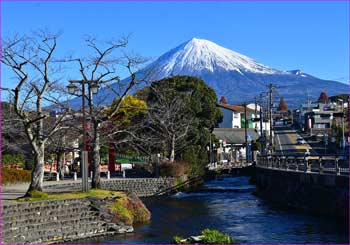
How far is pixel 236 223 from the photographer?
22.1 meters

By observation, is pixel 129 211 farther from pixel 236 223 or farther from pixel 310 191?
pixel 310 191

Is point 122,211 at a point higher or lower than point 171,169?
lower

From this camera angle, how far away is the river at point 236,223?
60.1 ft

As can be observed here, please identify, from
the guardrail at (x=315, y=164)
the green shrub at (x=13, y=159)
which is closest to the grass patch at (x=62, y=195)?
the guardrail at (x=315, y=164)

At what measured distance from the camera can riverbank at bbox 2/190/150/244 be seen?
17.0m

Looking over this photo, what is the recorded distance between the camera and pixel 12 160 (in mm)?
43312

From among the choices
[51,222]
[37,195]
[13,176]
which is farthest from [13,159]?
[51,222]

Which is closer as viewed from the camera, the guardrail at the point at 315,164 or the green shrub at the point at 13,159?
the guardrail at the point at 315,164

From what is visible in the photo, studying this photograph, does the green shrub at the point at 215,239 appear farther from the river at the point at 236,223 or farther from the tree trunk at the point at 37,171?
the tree trunk at the point at 37,171

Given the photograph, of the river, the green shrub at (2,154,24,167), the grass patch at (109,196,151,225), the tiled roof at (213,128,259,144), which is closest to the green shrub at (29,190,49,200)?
the grass patch at (109,196,151,225)

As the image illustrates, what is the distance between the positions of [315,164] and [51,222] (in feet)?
46.0

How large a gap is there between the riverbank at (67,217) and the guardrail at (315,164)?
848 cm

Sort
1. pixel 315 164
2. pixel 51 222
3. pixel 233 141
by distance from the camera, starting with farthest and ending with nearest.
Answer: pixel 233 141 → pixel 315 164 → pixel 51 222

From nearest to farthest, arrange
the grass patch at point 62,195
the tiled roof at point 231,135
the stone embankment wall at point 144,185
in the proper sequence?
the grass patch at point 62,195
the stone embankment wall at point 144,185
the tiled roof at point 231,135
